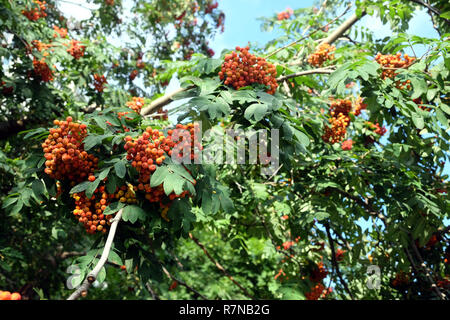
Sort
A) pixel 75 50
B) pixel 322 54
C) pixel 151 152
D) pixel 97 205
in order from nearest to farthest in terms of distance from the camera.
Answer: pixel 151 152
pixel 97 205
pixel 322 54
pixel 75 50

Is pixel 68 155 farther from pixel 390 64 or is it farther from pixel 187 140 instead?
pixel 390 64

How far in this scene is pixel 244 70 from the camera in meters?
2.61

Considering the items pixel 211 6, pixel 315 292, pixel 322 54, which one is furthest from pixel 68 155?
pixel 211 6

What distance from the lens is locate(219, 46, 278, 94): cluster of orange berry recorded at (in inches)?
101

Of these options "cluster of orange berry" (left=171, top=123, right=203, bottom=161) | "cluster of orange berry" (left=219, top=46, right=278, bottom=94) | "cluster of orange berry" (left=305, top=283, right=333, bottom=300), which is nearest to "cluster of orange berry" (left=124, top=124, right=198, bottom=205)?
"cluster of orange berry" (left=171, top=123, right=203, bottom=161)

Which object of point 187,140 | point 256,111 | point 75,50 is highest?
point 75,50

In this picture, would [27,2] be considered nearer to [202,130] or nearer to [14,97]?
[14,97]

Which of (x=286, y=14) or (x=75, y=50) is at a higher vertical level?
(x=286, y=14)

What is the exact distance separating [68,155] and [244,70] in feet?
4.00

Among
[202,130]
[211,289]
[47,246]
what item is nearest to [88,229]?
[202,130]

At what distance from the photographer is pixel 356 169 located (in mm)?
3451

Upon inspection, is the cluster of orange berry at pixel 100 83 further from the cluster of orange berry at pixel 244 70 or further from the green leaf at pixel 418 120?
the green leaf at pixel 418 120

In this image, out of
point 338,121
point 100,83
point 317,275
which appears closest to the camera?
point 338,121

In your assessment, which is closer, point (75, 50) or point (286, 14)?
point (75, 50)
